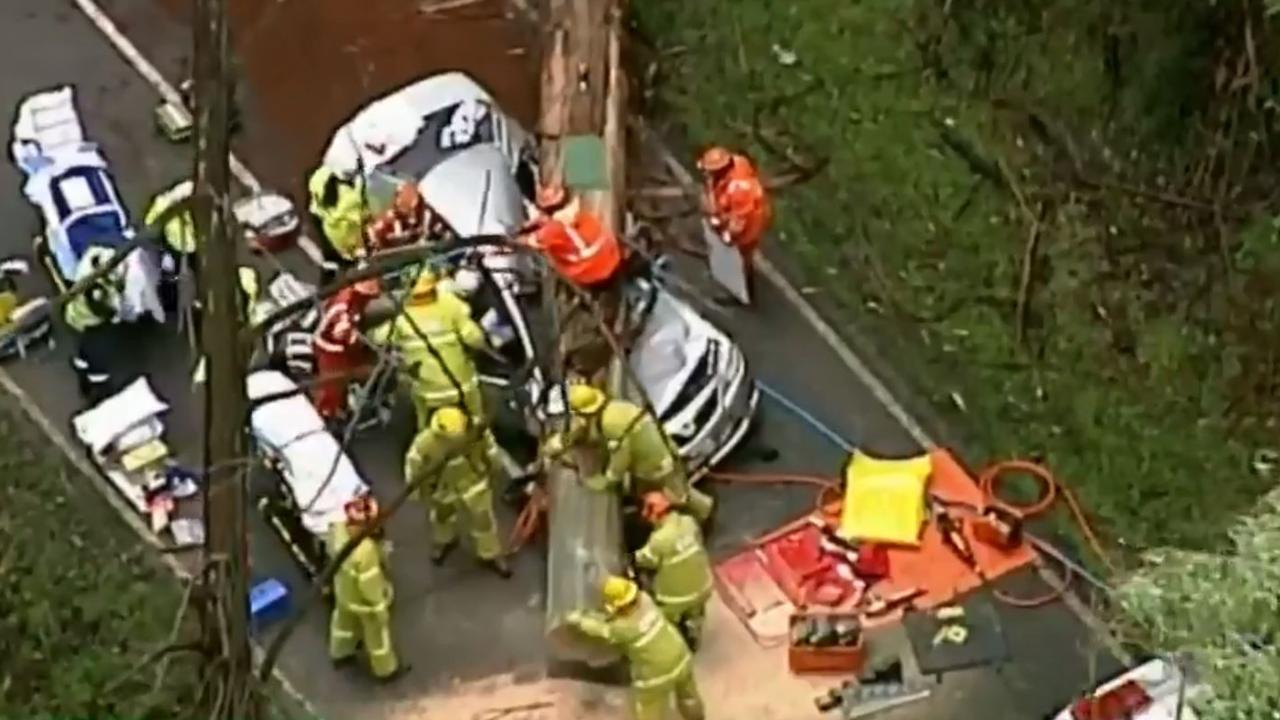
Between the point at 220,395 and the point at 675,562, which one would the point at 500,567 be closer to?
the point at 675,562

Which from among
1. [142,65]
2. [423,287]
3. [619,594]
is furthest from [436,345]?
[142,65]

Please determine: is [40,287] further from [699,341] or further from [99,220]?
[699,341]

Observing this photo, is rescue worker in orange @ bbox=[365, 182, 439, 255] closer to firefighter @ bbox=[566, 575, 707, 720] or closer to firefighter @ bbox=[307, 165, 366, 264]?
firefighter @ bbox=[307, 165, 366, 264]

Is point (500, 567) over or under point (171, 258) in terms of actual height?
under

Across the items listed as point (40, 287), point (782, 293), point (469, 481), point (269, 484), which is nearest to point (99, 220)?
point (40, 287)

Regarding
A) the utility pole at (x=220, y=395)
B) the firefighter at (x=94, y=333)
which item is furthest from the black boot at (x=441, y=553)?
the utility pole at (x=220, y=395)

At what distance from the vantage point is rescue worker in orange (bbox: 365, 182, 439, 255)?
14.6m

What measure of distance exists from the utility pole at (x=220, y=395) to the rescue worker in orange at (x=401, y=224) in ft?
13.0

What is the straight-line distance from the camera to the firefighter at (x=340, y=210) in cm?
1474

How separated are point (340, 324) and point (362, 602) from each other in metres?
1.59

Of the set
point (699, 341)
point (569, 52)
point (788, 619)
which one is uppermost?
point (569, 52)

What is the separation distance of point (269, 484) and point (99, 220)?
1.75 m

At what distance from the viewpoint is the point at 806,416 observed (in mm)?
14852

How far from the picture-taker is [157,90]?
54.1 feet
